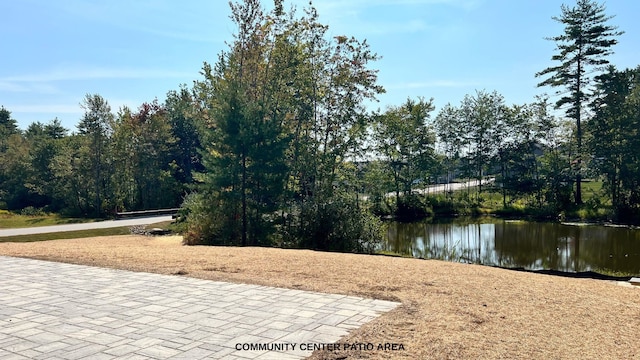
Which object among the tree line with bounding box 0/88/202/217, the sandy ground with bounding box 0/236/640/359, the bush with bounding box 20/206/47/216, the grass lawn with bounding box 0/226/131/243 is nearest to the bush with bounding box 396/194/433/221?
the tree line with bounding box 0/88/202/217

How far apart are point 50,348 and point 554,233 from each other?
68.9 ft

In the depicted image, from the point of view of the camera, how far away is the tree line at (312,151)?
14.4 meters

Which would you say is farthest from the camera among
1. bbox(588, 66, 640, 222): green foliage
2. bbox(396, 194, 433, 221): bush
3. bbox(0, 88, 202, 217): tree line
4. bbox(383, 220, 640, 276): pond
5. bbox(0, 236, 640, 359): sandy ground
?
bbox(396, 194, 433, 221): bush

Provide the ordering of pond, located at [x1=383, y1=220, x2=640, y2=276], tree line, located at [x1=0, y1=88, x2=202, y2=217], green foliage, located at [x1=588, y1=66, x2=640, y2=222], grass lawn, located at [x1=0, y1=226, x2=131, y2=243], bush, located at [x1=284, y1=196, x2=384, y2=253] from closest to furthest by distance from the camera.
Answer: pond, located at [x1=383, y1=220, x2=640, y2=276]
bush, located at [x1=284, y1=196, x2=384, y2=253]
grass lawn, located at [x1=0, y1=226, x2=131, y2=243]
green foliage, located at [x1=588, y1=66, x2=640, y2=222]
tree line, located at [x1=0, y1=88, x2=202, y2=217]

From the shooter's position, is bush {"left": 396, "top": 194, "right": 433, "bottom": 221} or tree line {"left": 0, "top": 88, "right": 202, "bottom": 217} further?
bush {"left": 396, "top": 194, "right": 433, "bottom": 221}

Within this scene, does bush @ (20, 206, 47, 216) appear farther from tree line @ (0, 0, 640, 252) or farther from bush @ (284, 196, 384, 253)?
bush @ (284, 196, 384, 253)

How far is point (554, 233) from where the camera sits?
20.3 m

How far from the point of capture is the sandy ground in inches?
157

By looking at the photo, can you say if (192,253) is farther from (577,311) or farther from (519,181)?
(519,181)

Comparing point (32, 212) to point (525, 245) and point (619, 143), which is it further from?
point (619, 143)

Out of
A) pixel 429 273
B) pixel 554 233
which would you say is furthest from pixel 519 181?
pixel 429 273

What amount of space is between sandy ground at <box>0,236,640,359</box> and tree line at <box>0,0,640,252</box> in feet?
16.0

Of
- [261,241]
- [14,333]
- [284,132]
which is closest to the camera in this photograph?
[14,333]

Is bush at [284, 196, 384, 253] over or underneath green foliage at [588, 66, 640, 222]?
underneath
